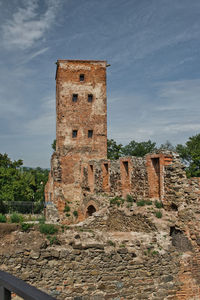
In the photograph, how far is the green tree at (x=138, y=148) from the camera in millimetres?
48188

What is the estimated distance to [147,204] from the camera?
33.0 ft

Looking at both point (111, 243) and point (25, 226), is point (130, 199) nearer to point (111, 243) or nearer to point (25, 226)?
point (111, 243)

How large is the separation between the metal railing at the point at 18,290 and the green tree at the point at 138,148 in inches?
1829

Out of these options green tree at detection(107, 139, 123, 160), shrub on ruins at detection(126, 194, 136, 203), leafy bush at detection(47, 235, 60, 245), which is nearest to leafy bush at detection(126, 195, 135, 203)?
shrub on ruins at detection(126, 194, 136, 203)

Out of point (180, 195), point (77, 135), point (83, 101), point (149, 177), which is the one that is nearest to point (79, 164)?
point (77, 135)

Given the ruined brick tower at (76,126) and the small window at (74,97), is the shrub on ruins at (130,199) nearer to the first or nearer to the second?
the ruined brick tower at (76,126)

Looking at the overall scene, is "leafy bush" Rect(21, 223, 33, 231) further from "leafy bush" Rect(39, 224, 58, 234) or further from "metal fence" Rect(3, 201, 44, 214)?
"metal fence" Rect(3, 201, 44, 214)

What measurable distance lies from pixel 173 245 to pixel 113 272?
2507 millimetres

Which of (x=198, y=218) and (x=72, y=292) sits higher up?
(x=198, y=218)

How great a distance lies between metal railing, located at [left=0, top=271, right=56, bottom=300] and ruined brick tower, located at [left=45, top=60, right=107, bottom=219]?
18.9 meters

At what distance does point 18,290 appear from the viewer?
4.43 ft

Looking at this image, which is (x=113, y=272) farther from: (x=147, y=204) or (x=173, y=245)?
(x=147, y=204)

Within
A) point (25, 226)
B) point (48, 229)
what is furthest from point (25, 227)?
point (48, 229)

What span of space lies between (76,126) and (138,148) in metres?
28.7
